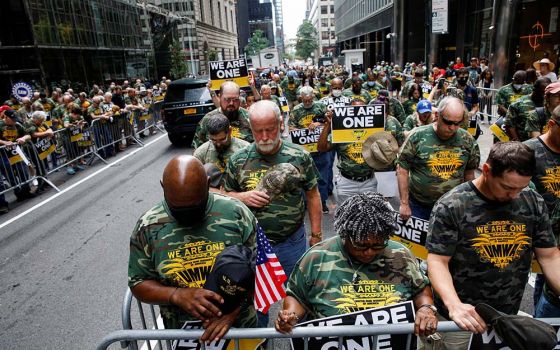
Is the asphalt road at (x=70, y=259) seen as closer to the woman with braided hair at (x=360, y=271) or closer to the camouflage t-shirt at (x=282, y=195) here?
the camouflage t-shirt at (x=282, y=195)

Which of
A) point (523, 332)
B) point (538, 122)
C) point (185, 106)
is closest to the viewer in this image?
point (523, 332)

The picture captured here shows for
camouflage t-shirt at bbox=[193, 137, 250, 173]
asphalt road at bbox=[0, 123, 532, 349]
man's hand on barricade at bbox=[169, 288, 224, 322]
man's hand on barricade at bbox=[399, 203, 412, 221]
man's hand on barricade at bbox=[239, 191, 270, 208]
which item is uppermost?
camouflage t-shirt at bbox=[193, 137, 250, 173]

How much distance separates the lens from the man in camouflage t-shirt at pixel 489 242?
2297mm

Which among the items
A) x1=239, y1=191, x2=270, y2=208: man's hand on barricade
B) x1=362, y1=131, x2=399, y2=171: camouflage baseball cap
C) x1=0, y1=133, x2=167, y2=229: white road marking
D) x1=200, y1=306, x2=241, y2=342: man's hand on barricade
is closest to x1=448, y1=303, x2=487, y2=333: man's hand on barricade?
x1=200, y1=306, x2=241, y2=342: man's hand on barricade

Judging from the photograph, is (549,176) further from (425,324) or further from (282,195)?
(282,195)

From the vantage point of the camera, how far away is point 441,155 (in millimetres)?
3959

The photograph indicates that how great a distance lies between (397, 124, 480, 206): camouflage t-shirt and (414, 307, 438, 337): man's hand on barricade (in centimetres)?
231

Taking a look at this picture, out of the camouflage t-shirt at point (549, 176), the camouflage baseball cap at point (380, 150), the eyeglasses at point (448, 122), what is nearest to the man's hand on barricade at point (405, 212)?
the eyeglasses at point (448, 122)

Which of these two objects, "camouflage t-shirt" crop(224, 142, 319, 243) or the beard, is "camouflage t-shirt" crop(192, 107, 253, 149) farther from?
"camouflage t-shirt" crop(224, 142, 319, 243)

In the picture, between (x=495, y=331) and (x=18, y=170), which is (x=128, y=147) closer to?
(x=18, y=170)

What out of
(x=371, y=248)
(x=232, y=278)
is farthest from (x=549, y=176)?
(x=232, y=278)

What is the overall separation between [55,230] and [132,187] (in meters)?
2.47

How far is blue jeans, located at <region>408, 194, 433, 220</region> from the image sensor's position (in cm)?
425

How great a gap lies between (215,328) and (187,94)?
1191cm
